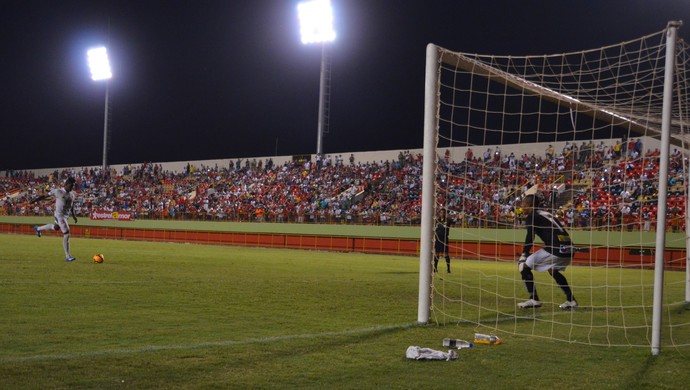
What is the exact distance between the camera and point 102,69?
57312 mm

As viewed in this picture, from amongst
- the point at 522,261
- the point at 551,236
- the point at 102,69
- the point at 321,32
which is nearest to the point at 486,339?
the point at 522,261

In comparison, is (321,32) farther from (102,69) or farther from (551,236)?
(551,236)

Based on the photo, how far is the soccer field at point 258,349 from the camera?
17.3ft

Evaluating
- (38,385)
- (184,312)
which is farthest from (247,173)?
(38,385)

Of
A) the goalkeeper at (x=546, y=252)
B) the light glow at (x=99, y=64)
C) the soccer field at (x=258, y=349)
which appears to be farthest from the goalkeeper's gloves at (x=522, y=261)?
the light glow at (x=99, y=64)

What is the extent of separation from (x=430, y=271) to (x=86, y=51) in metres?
57.9

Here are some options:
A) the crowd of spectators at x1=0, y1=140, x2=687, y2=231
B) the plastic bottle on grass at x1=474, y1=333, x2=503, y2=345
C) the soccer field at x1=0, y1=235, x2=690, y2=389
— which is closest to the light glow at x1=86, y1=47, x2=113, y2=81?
the crowd of spectators at x1=0, y1=140, x2=687, y2=231

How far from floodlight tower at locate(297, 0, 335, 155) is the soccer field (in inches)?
1252

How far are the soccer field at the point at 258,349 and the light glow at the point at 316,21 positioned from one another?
33637 mm

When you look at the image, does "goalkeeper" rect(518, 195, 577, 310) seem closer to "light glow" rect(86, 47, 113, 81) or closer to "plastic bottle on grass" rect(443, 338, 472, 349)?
"plastic bottle on grass" rect(443, 338, 472, 349)

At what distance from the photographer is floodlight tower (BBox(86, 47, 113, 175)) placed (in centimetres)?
5641

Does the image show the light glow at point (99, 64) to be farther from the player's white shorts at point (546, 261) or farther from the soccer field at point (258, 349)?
the player's white shorts at point (546, 261)

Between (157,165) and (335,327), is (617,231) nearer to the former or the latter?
(335,327)

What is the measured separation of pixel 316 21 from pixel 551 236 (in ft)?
117
